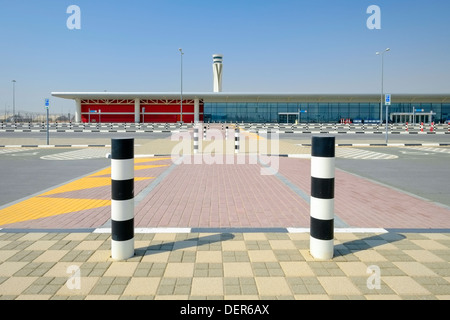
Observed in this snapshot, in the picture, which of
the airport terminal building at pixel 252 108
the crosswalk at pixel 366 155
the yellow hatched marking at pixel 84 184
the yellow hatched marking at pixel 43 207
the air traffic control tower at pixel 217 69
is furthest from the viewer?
the air traffic control tower at pixel 217 69

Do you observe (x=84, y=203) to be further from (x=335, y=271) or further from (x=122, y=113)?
(x=122, y=113)

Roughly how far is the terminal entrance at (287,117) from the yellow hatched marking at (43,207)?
229 feet

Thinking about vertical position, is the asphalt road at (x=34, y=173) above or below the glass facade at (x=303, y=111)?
below

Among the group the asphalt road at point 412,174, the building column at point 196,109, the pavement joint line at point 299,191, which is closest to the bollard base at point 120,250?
the pavement joint line at point 299,191

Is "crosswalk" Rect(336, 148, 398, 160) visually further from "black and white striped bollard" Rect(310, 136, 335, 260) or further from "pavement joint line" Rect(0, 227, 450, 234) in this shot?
"black and white striped bollard" Rect(310, 136, 335, 260)

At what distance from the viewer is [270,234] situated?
4586mm

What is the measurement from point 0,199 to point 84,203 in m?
1.83

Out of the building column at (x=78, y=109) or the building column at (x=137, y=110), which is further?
the building column at (x=78, y=109)

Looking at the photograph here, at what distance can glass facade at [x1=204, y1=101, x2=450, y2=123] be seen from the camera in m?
72.9

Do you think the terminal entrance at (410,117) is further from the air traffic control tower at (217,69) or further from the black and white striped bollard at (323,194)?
the black and white striped bollard at (323,194)

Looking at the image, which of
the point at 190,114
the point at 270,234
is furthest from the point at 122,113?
the point at 270,234

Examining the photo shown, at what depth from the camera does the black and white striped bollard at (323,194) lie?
3729mm
